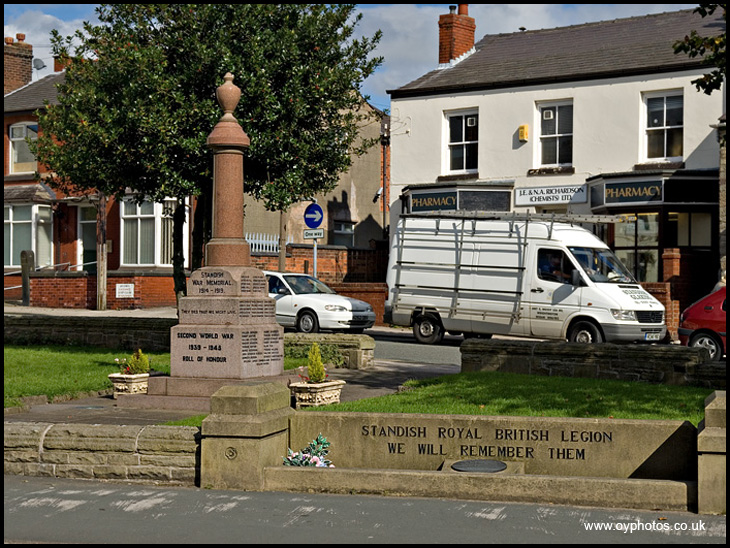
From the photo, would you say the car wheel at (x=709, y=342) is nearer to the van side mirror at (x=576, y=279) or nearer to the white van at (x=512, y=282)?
the white van at (x=512, y=282)

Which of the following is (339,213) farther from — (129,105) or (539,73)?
(129,105)

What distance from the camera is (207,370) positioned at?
14172mm

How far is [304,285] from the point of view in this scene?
26.8 m

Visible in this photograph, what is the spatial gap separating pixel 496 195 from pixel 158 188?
1595cm

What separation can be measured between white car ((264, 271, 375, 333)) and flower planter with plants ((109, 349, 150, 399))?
34.7 feet

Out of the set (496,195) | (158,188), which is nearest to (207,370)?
(158,188)

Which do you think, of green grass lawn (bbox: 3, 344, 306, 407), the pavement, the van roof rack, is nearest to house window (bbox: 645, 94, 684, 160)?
the van roof rack

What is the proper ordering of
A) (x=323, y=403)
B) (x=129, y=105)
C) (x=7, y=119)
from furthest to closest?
1. (x=7, y=119)
2. (x=129, y=105)
3. (x=323, y=403)

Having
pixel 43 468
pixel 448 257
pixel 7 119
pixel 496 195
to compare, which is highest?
pixel 7 119

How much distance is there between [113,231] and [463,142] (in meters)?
13.4

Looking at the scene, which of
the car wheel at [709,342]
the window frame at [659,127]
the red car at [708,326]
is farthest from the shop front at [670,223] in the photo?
the car wheel at [709,342]

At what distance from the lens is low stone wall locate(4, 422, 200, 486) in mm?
9469

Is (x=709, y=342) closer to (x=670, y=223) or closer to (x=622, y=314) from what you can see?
(x=622, y=314)

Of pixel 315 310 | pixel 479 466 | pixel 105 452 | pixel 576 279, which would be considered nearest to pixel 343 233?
pixel 315 310
